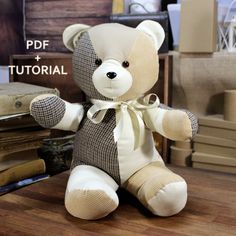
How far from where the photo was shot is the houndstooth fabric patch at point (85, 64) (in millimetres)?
756

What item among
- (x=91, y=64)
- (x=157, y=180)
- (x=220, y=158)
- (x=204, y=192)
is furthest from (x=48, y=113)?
(x=220, y=158)

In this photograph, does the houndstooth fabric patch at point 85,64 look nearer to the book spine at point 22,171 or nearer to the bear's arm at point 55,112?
the bear's arm at point 55,112

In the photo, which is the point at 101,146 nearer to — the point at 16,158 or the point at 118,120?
the point at 118,120

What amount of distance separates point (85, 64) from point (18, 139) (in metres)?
0.30

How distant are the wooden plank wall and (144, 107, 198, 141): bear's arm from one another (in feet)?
1.72

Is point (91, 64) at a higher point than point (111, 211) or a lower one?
higher

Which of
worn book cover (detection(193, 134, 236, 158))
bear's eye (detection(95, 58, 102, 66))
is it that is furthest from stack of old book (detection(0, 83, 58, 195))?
worn book cover (detection(193, 134, 236, 158))

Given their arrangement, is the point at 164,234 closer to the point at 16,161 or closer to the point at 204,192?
the point at 204,192

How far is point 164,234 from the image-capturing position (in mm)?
669

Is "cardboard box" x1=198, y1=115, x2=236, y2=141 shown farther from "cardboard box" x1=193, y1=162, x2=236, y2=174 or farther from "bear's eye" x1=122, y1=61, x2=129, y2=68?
"bear's eye" x1=122, y1=61, x2=129, y2=68

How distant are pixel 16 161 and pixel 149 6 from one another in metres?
0.60

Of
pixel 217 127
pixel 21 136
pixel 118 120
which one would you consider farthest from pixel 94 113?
pixel 217 127

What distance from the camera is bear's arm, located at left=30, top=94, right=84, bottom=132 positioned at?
76 centimetres

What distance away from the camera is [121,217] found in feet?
2.42
